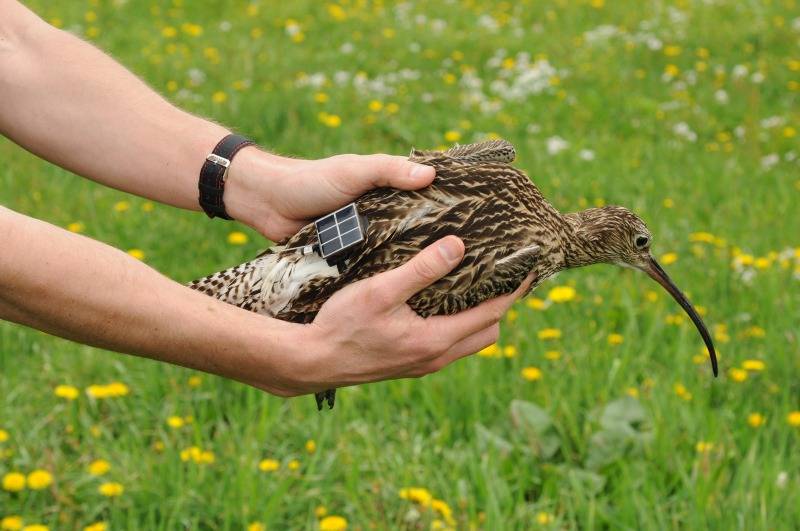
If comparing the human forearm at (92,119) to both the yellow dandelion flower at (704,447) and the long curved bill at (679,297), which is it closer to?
the long curved bill at (679,297)

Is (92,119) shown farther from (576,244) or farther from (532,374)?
(532,374)

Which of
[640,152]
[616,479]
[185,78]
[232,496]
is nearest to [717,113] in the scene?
[640,152]

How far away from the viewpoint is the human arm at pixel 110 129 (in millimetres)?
3209

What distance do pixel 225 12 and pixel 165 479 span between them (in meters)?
8.05

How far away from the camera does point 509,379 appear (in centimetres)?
443

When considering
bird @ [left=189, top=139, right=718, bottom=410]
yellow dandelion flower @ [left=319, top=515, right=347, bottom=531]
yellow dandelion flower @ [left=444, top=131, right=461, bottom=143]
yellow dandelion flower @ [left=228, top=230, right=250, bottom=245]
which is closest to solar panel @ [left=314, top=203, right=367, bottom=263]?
bird @ [left=189, top=139, right=718, bottom=410]

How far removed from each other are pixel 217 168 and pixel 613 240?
1.46 metres

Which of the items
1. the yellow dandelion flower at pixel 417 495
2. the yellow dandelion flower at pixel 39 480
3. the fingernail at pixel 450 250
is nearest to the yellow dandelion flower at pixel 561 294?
the yellow dandelion flower at pixel 417 495

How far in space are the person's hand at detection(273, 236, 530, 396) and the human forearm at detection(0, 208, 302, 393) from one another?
0.27ft

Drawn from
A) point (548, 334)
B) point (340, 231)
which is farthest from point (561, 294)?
point (340, 231)

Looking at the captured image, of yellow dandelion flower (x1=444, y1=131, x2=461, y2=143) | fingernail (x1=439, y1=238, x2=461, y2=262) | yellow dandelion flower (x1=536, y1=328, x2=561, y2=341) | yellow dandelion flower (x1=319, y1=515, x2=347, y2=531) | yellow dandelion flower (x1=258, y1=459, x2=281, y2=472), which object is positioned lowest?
yellow dandelion flower (x1=319, y1=515, x2=347, y2=531)

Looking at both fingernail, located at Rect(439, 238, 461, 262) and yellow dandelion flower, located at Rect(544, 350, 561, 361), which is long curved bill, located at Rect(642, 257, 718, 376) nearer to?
yellow dandelion flower, located at Rect(544, 350, 561, 361)

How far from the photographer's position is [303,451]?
400 cm

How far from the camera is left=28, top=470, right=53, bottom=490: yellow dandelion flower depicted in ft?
11.7
